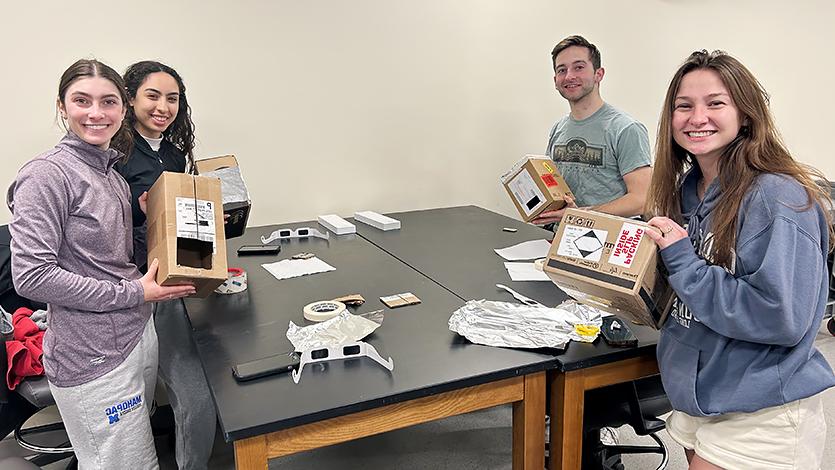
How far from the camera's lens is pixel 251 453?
3.77 ft

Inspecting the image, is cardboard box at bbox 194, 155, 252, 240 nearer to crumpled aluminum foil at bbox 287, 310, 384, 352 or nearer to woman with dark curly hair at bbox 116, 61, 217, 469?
woman with dark curly hair at bbox 116, 61, 217, 469

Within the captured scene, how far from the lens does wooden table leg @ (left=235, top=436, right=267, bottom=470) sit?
1.14 m

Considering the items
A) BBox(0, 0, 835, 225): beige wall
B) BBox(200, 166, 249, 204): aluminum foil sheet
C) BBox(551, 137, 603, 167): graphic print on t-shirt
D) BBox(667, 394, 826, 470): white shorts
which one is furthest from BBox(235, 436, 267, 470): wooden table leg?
BBox(0, 0, 835, 225): beige wall

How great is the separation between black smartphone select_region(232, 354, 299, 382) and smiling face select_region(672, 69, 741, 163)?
1.05 m

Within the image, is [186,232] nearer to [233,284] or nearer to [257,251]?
[233,284]

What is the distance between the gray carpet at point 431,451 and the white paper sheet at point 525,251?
770 millimetres

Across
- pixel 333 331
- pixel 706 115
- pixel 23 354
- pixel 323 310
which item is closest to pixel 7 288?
pixel 23 354

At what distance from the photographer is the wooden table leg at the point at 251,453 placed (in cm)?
114

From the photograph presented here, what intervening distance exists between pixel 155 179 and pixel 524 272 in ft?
4.32

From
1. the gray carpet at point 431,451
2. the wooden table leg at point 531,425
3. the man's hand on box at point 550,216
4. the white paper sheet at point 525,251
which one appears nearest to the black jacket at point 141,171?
the gray carpet at point 431,451

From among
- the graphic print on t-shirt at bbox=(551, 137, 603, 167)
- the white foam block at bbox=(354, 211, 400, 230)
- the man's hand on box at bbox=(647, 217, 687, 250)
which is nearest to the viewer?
the man's hand on box at bbox=(647, 217, 687, 250)

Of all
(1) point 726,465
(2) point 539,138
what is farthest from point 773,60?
(1) point 726,465

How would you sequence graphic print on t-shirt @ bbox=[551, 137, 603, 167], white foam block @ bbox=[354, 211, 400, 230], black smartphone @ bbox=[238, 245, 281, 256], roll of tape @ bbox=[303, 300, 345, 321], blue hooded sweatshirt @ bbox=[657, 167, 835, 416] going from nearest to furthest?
1. blue hooded sweatshirt @ bbox=[657, 167, 835, 416]
2. roll of tape @ bbox=[303, 300, 345, 321]
3. black smartphone @ bbox=[238, 245, 281, 256]
4. graphic print on t-shirt @ bbox=[551, 137, 603, 167]
5. white foam block @ bbox=[354, 211, 400, 230]

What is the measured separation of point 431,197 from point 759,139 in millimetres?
2501
